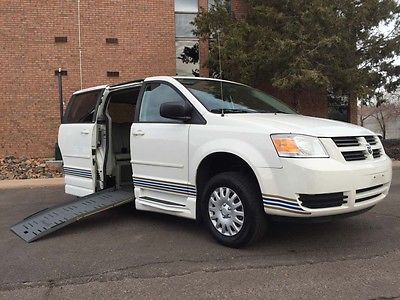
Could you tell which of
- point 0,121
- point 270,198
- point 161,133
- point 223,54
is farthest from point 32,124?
point 270,198

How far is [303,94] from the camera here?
16.0 meters

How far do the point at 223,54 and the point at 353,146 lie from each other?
8618 mm

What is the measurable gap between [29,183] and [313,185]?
27.1ft

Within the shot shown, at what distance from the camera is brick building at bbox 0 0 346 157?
14.6 metres

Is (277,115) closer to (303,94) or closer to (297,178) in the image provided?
(297,178)

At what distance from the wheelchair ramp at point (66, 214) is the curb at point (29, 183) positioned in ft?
14.8

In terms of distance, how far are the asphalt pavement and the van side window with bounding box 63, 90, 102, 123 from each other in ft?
5.75

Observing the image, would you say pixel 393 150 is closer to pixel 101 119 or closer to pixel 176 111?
pixel 101 119

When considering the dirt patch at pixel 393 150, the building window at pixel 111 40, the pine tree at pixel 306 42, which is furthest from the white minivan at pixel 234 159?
the dirt patch at pixel 393 150

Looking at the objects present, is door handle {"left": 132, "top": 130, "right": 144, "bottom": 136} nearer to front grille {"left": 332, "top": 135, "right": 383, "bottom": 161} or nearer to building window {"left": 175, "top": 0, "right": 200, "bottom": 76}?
front grille {"left": 332, "top": 135, "right": 383, "bottom": 161}

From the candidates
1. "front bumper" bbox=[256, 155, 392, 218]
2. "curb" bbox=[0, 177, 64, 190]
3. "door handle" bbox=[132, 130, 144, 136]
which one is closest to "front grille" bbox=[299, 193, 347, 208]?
"front bumper" bbox=[256, 155, 392, 218]

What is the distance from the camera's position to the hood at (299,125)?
4586mm

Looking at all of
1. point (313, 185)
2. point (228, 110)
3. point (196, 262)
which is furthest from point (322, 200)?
point (228, 110)

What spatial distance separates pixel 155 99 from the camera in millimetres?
5984
